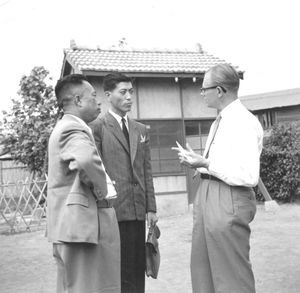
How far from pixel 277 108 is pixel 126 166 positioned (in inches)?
568

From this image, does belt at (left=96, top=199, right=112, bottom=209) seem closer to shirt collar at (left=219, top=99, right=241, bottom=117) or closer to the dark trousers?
the dark trousers

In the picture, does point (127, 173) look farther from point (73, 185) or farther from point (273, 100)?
point (273, 100)

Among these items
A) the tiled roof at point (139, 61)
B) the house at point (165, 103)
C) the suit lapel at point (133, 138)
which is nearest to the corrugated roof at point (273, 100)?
the tiled roof at point (139, 61)

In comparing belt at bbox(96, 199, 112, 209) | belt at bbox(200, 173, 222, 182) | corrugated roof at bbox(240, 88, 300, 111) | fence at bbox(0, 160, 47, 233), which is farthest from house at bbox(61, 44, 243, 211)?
belt at bbox(96, 199, 112, 209)

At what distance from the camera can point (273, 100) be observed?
56.2 ft

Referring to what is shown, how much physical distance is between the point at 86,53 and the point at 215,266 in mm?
9466

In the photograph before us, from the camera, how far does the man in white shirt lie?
2.59 m

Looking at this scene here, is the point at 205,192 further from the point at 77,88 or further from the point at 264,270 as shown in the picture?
the point at 264,270

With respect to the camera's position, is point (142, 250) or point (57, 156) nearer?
point (57, 156)

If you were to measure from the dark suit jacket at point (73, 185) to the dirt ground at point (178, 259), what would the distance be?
2.44 meters

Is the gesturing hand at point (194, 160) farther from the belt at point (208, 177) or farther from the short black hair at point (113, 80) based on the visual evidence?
the short black hair at point (113, 80)

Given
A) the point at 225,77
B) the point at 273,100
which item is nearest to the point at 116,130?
the point at 225,77

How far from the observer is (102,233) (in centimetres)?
250

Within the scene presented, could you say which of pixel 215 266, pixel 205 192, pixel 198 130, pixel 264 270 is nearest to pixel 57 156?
pixel 205 192
